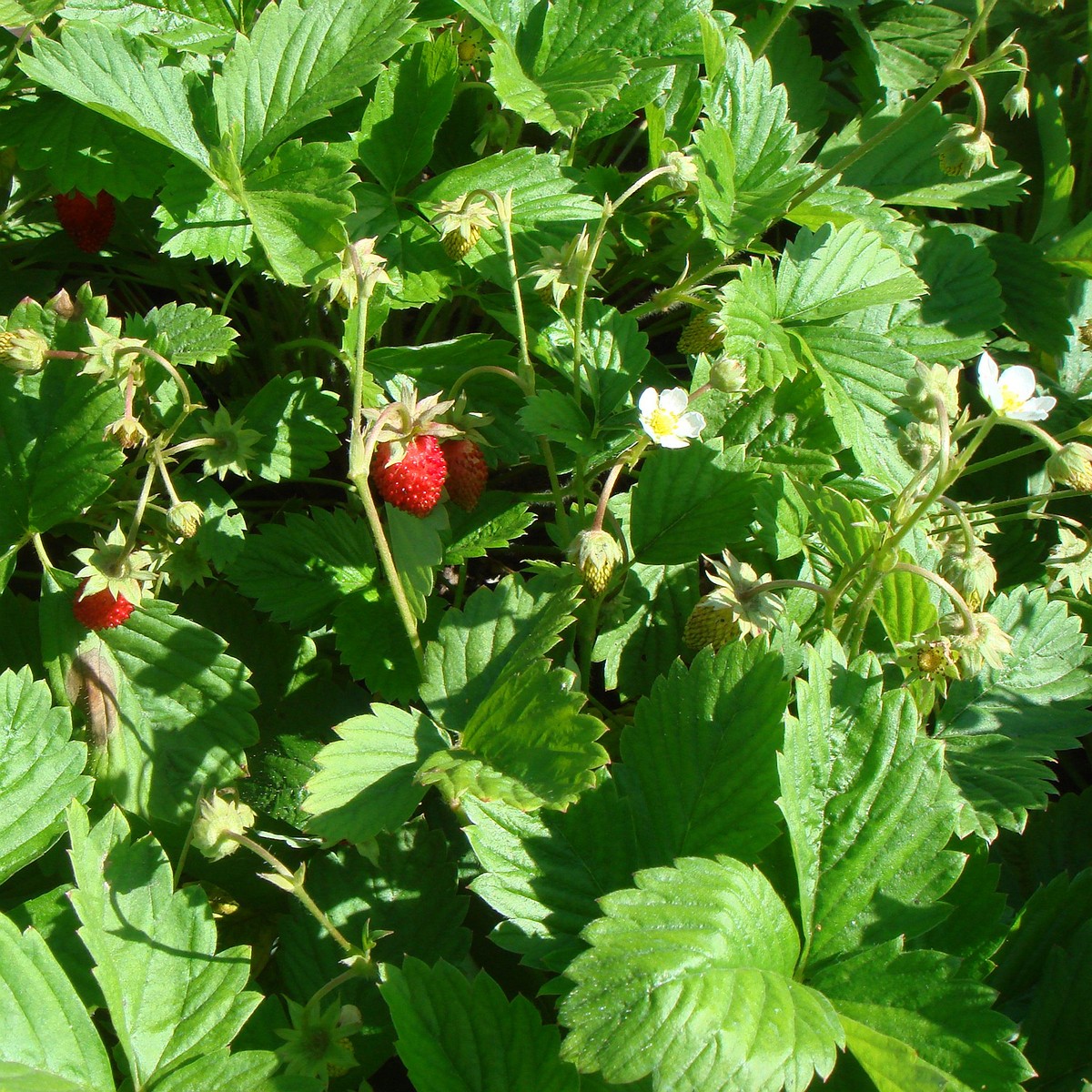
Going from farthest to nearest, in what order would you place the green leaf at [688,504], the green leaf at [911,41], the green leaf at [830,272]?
the green leaf at [911,41] → the green leaf at [830,272] → the green leaf at [688,504]

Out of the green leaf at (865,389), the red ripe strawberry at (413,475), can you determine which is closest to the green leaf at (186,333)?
the red ripe strawberry at (413,475)

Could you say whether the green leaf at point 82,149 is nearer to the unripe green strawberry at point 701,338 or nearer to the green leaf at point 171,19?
the green leaf at point 171,19

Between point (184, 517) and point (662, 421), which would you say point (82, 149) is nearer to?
point (184, 517)

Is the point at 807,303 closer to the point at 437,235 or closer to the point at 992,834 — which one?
the point at 437,235

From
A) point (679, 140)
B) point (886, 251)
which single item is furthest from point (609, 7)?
point (886, 251)

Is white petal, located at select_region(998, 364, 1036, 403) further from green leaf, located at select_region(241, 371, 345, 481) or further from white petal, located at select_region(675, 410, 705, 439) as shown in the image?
green leaf, located at select_region(241, 371, 345, 481)

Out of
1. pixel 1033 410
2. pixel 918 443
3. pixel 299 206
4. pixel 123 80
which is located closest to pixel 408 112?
pixel 299 206
